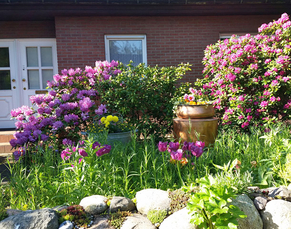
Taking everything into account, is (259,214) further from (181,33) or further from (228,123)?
(181,33)

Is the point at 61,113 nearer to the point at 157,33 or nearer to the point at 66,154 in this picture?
the point at 66,154

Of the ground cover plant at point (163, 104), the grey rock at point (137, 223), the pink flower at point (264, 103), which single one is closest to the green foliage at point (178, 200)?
the grey rock at point (137, 223)

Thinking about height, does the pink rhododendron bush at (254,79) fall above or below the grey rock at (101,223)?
above

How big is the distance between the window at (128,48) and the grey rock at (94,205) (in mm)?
4609

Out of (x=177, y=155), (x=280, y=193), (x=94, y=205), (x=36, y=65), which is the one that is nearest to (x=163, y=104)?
(x=177, y=155)

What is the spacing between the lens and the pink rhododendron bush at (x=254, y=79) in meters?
4.51

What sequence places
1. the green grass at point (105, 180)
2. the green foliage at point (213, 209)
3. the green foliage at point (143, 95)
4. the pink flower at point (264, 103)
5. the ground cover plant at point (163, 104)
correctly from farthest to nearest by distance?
the pink flower at point (264, 103) → the green foliage at point (143, 95) → the ground cover plant at point (163, 104) → the green grass at point (105, 180) → the green foliage at point (213, 209)

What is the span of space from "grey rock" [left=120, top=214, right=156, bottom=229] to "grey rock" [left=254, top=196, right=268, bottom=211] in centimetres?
82

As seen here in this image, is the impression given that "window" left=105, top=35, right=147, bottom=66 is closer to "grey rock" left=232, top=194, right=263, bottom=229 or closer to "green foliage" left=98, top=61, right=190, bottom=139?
"green foliage" left=98, top=61, right=190, bottom=139

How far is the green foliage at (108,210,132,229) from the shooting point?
182 centimetres

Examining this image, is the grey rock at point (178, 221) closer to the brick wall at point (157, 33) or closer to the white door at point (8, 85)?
the brick wall at point (157, 33)

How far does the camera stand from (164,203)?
1.95 metres

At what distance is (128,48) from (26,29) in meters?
2.54

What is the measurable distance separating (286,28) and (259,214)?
402 centimetres
